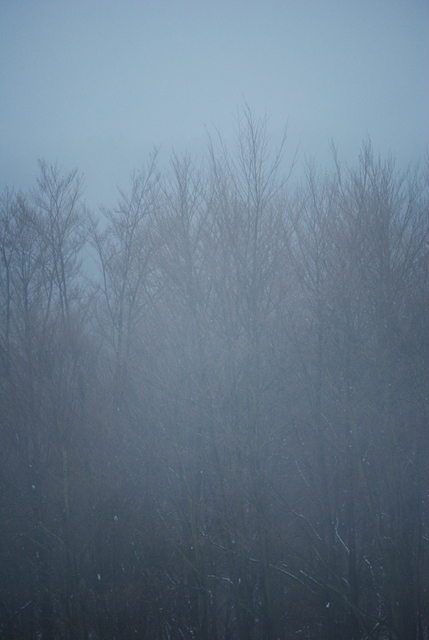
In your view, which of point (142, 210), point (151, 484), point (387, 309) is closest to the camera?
point (387, 309)

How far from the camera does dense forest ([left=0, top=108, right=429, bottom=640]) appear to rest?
18.4 ft

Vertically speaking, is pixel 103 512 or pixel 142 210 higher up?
pixel 142 210

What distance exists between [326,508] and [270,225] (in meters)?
4.36

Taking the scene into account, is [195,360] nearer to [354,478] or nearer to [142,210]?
[354,478]

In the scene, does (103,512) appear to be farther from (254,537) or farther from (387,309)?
(387,309)

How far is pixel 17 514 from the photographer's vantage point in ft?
25.4

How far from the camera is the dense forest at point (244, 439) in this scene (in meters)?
5.62

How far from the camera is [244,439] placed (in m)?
5.96

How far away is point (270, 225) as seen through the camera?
235 inches

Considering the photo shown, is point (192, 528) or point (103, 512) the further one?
point (103, 512)

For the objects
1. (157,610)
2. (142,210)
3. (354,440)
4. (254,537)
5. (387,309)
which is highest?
(142,210)

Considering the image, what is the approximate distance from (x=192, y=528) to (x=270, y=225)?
4.73 meters

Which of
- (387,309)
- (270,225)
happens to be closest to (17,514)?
(270,225)

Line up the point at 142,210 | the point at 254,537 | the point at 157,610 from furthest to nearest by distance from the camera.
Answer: the point at 142,210 < the point at 157,610 < the point at 254,537
